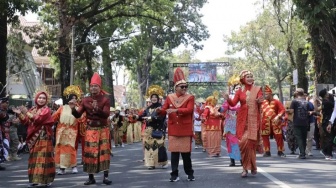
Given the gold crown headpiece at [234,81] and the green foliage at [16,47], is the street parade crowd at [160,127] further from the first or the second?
the green foliage at [16,47]

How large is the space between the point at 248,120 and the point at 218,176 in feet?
4.10

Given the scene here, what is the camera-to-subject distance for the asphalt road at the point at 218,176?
10.2 m

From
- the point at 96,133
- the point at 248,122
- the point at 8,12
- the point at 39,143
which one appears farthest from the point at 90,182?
the point at 8,12

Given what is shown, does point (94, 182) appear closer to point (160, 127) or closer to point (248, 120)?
point (248, 120)

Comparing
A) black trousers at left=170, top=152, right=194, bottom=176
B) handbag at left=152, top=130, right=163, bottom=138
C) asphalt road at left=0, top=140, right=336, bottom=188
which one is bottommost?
asphalt road at left=0, top=140, right=336, bottom=188

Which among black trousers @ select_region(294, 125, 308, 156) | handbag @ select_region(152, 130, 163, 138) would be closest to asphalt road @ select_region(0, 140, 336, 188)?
black trousers @ select_region(294, 125, 308, 156)

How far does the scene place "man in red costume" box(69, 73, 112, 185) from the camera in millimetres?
10578

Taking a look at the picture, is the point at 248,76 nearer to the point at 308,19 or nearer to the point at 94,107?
the point at 94,107

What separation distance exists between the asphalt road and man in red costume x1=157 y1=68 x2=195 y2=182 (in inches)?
12.8

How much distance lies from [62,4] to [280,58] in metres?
39.3

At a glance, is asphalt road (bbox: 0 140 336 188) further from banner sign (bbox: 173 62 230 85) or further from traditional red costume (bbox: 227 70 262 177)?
banner sign (bbox: 173 62 230 85)

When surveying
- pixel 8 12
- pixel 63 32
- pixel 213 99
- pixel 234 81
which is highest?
pixel 63 32

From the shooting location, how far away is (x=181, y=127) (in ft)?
35.6

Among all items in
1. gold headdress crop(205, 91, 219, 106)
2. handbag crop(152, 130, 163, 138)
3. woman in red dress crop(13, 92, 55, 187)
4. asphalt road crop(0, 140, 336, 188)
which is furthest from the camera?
gold headdress crop(205, 91, 219, 106)
